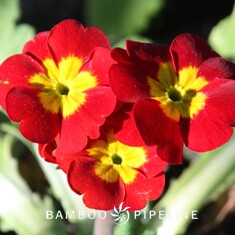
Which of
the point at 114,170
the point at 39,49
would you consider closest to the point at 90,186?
the point at 114,170

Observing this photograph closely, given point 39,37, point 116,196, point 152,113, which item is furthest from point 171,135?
point 39,37

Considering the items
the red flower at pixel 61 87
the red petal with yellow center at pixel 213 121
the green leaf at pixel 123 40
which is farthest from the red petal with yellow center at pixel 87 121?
the green leaf at pixel 123 40

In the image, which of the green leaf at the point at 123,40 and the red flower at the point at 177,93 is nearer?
the red flower at the point at 177,93

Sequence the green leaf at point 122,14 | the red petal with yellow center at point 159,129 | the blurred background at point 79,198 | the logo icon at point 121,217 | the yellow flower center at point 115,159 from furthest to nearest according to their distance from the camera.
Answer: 1. the green leaf at point 122,14
2. the blurred background at point 79,198
3. the logo icon at point 121,217
4. the yellow flower center at point 115,159
5. the red petal with yellow center at point 159,129

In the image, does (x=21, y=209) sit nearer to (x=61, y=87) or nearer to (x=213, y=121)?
(x=61, y=87)

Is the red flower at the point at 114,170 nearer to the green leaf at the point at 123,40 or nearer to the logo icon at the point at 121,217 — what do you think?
the logo icon at the point at 121,217

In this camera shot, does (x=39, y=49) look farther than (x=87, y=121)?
Yes
